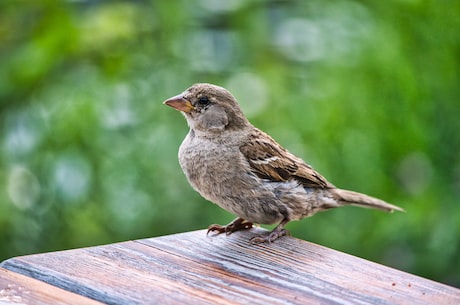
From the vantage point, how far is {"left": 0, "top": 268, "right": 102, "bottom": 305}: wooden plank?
7.64ft

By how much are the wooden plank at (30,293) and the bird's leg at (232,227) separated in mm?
859

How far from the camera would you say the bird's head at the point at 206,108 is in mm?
3697

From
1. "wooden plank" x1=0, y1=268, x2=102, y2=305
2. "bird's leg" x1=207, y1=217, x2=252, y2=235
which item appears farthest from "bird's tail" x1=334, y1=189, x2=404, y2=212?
"wooden plank" x1=0, y1=268, x2=102, y2=305

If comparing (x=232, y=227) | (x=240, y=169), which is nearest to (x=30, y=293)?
(x=232, y=227)

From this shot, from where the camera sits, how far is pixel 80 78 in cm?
498

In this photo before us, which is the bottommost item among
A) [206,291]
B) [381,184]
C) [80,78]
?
[381,184]

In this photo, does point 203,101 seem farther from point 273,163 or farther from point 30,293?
point 30,293

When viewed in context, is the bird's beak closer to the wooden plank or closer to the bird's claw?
the bird's claw

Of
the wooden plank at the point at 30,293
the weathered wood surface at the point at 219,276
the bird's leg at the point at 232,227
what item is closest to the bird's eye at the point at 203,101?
the bird's leg at the point at 232,227

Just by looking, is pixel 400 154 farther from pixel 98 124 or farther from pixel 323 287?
pixel 323 287

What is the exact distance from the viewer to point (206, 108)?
3.70 m

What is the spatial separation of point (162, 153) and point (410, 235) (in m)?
1.28

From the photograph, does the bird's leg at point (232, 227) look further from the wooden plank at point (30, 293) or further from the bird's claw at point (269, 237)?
the wooden plank at point (30, 293)

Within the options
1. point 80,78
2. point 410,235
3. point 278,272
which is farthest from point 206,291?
point 80,78
